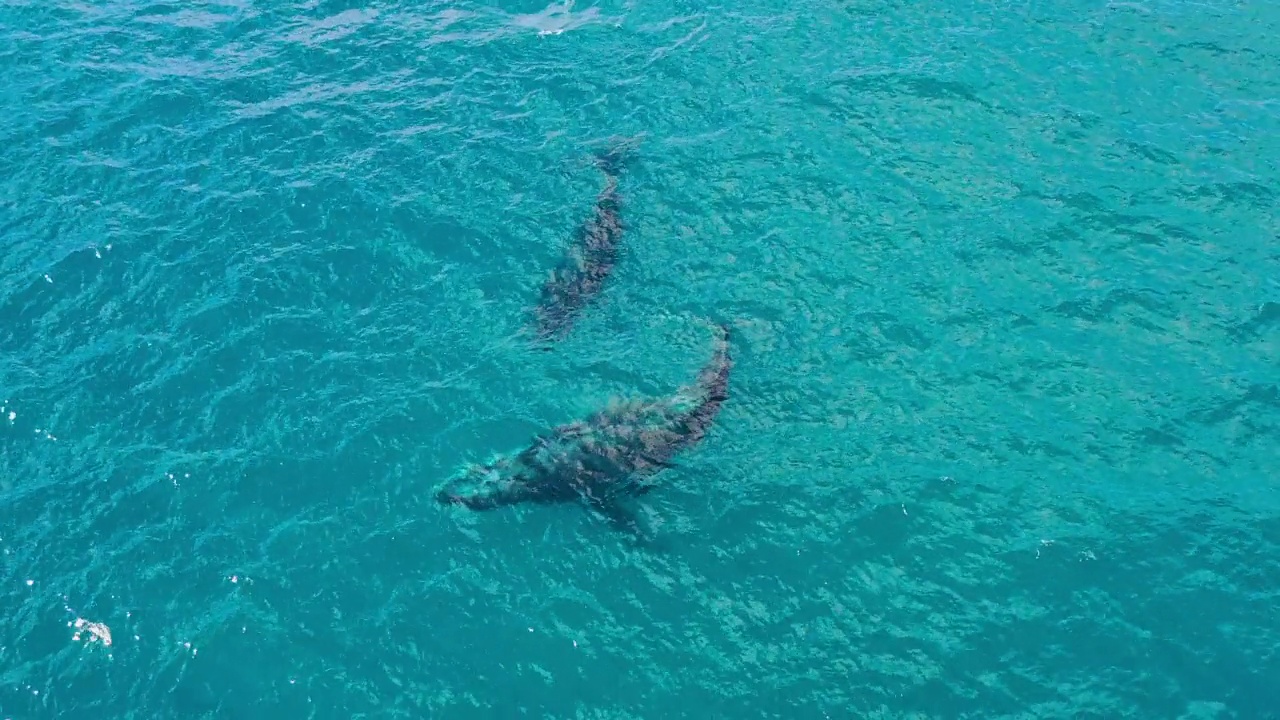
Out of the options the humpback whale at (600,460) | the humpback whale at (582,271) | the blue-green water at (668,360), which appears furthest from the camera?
the humpback whale at (582,271)

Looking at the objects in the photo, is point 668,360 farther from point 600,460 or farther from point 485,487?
point 485,487

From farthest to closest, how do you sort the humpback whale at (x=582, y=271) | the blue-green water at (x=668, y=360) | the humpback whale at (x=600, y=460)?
the humpback whale at (x=582, y=271), the humpback whale at (x=600, y=460), the blue-green water at (x=668, y=360)

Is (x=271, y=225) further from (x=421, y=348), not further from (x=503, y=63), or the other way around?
(x=503, y=63)

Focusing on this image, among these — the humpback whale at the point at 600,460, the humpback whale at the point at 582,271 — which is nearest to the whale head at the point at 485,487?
the humpback whale at the point at 600,460

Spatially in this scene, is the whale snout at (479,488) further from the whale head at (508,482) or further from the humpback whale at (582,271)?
the humpback whale at (582,271)

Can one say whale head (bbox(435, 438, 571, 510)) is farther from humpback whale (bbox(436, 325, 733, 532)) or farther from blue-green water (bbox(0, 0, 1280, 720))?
blue-green water (bbox(0, 0, 1280, 720))

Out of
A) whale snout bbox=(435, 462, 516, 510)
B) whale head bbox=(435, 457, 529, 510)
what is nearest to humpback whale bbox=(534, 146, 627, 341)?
whale head bbox=(435, 457, 529, 510)

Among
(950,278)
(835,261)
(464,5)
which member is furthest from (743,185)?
(464,5)
